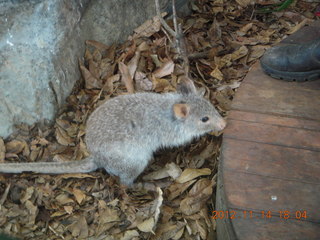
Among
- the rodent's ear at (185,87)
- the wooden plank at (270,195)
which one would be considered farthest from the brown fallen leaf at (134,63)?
the wooden plank at (270,195)

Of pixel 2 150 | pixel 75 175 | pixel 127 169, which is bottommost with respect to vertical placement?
pixel 75 175

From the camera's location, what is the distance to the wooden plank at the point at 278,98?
3.31 metres

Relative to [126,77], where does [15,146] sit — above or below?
below

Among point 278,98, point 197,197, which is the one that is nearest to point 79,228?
point 197,197

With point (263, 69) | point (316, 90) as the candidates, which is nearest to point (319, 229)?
point (316, 90)

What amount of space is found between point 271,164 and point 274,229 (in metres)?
0.54

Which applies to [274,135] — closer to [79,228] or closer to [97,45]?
[79,228]

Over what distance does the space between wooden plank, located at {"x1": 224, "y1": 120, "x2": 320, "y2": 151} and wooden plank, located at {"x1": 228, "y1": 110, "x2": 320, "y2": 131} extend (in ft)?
0.14

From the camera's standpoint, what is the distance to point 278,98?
344 centimetres

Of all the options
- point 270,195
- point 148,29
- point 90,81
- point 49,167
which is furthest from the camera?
point 148,29

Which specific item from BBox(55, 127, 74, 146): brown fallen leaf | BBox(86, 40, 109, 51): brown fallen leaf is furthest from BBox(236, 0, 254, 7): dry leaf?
BBox(55, 127, 74, 146): brown fallen leaf

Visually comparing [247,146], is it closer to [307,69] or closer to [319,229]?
[319,229]

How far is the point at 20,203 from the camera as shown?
390cm

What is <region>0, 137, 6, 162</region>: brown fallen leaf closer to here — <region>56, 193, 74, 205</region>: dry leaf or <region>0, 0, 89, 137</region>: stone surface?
<region>0, 0, 89, 137</region>: stone surface
